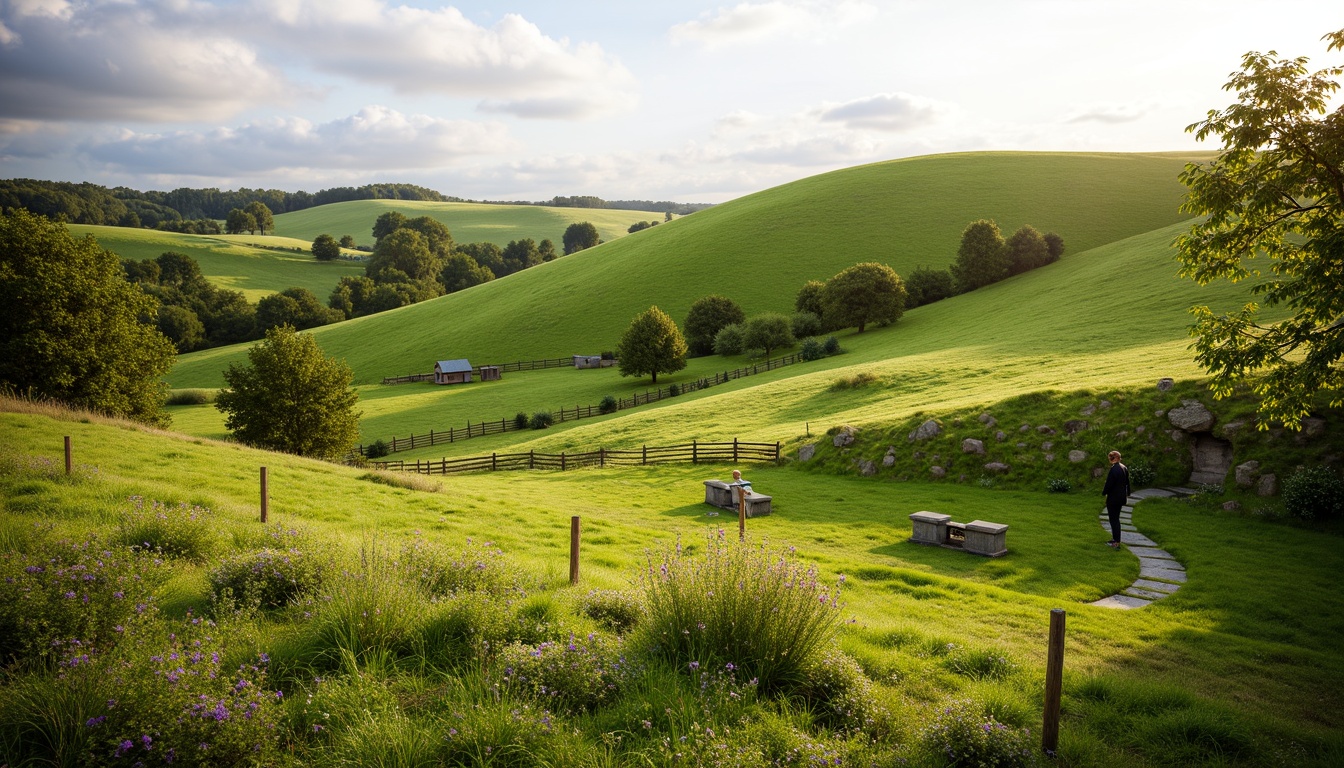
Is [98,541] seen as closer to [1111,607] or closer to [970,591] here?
[970,591]

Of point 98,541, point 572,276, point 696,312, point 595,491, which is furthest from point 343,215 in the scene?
point 98,541

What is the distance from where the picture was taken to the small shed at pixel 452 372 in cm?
6594

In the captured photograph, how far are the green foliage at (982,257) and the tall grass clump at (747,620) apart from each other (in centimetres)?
6708

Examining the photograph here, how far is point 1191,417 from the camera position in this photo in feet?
63.8

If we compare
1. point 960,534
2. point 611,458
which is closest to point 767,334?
point 611,458

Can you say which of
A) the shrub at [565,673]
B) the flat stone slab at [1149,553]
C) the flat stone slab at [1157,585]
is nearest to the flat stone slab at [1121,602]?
the flat stone slab at [1157,585]

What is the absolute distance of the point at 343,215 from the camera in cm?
18750

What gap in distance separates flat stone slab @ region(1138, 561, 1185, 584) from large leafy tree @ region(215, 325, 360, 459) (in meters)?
35.3

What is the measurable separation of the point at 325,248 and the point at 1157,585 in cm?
14547

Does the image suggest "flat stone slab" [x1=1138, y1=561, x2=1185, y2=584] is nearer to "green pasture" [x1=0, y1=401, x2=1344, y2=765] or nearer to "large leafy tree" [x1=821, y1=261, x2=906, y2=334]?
"green pasture" [x1=0, y1=401, x2=1344, y2=765]

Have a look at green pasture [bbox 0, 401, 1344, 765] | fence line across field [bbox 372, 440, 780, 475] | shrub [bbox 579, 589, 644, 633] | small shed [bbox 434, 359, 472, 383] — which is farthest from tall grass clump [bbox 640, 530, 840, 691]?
small shed [bbox 434, 359, 472, 383]

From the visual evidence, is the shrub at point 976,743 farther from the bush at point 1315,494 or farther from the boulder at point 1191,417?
the boulder at point 1191,417

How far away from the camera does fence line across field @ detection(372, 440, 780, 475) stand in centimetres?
2808

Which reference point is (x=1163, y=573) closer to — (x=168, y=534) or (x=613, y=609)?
(x=613, y=609)
